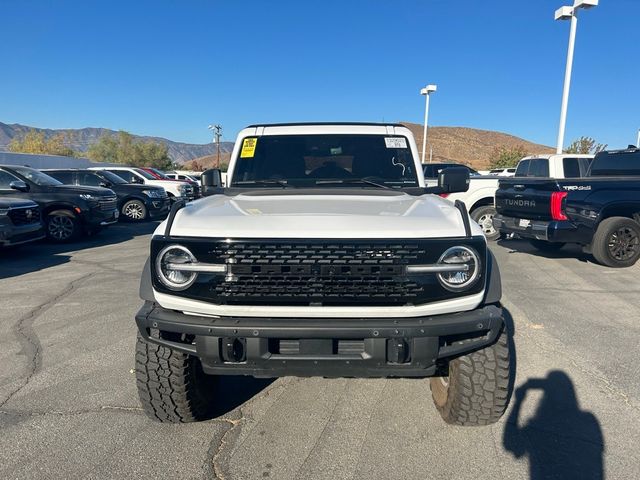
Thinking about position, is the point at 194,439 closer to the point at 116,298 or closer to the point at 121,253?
the point at 116,298

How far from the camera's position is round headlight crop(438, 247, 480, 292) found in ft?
7.80

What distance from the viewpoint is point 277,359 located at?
234 centimetres

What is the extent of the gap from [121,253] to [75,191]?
2.52 m

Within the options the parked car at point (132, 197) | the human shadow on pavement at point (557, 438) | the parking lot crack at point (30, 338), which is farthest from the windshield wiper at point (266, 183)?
the parked car at point (132, 197)

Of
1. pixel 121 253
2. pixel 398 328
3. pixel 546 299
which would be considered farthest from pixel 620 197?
pixel 121 253

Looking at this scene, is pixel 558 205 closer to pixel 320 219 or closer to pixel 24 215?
pixel 320 219

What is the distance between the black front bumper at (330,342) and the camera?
90.2 inches

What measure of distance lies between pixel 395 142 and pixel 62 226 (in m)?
8.76

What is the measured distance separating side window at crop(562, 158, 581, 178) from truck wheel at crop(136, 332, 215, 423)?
368 inches

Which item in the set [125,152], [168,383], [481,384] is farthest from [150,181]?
[125,152]

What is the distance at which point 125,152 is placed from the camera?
58312 mm

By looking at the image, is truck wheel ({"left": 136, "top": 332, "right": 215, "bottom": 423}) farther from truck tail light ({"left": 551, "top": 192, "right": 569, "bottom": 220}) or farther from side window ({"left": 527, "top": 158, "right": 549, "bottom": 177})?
side window ({"left": 527, "top": 158, "right": 549, "bottom": 177})

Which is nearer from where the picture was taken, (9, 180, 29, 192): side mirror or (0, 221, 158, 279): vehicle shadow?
(0, 221, 158, 279): vehicle shadow

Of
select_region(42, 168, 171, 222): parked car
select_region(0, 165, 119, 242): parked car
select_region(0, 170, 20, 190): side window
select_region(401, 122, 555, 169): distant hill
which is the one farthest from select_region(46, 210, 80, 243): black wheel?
select_region(401, 122, 555, 169): distant hill
